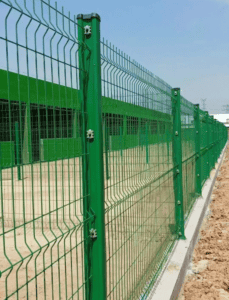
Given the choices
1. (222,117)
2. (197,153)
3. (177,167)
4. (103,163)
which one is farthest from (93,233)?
(222,117)

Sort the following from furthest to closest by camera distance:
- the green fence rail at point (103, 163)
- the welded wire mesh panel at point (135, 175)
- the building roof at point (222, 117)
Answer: the building roof at point (222, 117), the welded wire mesh panel at point (135, 175), the green fence rail at point (103, 163)

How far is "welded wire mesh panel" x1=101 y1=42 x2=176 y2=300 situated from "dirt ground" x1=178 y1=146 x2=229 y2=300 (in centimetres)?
54

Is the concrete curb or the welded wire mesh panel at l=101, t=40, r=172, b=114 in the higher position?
the welded wire mesh panel at l=101, t=40, r=172, b=114

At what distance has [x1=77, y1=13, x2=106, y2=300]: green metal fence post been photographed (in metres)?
2.45

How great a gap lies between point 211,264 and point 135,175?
274 cm

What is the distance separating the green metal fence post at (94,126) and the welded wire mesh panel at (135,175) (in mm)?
214

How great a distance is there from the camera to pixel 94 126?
96.6 inches

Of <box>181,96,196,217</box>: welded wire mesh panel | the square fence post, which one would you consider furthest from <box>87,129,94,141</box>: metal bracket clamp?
the square fence post

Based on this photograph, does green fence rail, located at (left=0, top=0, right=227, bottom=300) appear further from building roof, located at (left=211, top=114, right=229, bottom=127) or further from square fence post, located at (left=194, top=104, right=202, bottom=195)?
building roof, located at (left=211, top=114, right=229, bottom=127)

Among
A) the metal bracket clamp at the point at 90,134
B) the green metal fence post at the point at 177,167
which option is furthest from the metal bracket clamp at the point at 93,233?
the green metal fence post at the point at 177,167

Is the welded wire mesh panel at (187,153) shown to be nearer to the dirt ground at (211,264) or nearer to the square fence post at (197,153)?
the square fence post at (197,153)

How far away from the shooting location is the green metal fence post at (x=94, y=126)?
245 cm

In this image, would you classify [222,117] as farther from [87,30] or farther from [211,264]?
[87,30]

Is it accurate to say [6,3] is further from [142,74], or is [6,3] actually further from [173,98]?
[173,98]
